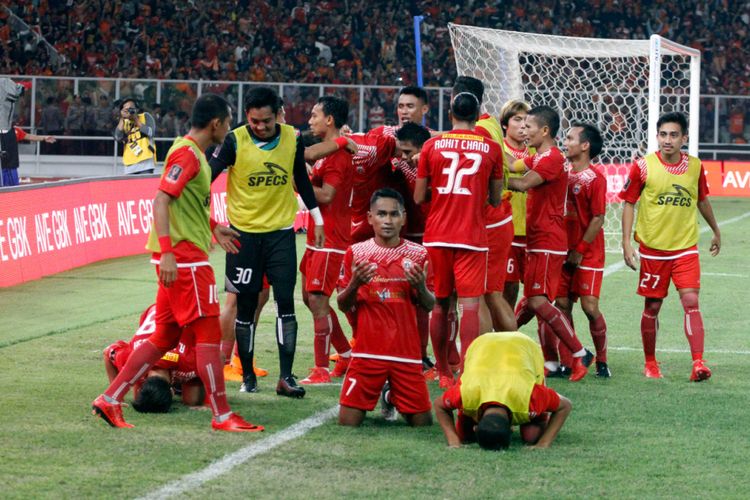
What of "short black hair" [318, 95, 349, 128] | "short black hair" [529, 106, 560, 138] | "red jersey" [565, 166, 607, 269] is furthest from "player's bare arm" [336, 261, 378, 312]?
"red jersey" [565, 166, 607, 269]

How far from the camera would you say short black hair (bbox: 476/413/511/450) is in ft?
21.0

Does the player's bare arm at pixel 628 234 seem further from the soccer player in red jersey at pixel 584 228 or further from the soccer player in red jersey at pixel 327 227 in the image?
the soccer player in red jersey at pixel 327 227

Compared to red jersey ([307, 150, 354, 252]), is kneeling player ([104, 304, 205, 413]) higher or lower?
lower

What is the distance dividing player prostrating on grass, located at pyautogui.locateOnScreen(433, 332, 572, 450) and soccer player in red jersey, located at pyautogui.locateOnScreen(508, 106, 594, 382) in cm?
220

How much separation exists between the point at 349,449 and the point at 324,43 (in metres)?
28.3

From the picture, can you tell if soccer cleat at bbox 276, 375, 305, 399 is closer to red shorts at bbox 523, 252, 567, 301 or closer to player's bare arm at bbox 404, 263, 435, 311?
player's bare arm at bbox 404, 263, 435, 311

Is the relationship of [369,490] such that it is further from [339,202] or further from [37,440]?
[339,202]

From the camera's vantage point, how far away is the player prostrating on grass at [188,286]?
6.88m

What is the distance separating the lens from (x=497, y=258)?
863cm

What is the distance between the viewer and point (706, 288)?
48.0 ft

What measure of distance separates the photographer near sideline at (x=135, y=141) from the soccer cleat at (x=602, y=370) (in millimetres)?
12216

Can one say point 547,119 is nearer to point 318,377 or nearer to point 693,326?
point 693,326

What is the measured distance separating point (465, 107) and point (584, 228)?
1892 mm

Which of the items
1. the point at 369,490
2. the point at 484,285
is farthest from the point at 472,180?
the point at 369,490
